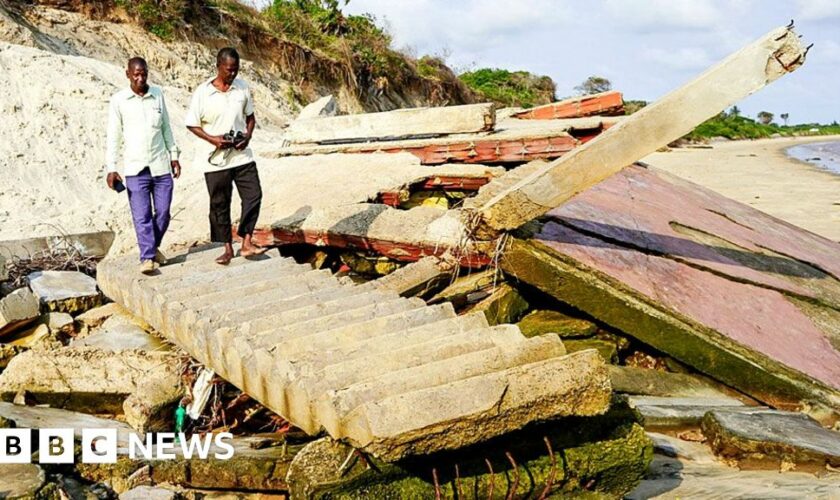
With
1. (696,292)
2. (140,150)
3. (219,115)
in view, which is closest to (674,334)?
(696,292)

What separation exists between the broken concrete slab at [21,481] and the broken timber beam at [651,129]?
273 centimetres

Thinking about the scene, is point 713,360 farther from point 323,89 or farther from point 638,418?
point 323,89

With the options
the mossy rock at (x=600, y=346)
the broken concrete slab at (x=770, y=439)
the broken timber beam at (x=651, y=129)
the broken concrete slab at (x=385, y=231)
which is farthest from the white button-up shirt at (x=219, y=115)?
the broken concrete slab at (x=770, y=439)

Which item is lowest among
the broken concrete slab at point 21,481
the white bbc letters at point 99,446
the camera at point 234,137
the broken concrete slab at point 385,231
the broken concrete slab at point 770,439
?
the broken concrete slab at point 770,439

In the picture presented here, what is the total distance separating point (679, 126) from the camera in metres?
4.55

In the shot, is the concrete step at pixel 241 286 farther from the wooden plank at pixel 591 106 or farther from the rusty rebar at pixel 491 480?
the wooden plank at pixel 591 106

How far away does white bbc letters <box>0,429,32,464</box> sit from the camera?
3.71m

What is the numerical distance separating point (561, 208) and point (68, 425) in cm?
332

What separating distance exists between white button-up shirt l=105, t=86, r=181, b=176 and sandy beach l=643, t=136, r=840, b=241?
966 centimetres

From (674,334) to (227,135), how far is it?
3188mm

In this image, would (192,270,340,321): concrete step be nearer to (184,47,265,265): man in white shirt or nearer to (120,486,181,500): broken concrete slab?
(184,47,265,265): man in white shirt

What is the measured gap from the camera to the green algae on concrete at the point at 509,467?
3.17 meters

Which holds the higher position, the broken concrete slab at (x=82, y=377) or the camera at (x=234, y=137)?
the camera at (x=234, y=137)

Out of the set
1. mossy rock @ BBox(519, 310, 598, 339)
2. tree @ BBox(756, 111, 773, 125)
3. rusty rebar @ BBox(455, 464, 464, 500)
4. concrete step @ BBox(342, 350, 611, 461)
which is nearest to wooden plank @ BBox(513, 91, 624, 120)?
mossy rock @ BBox(519, 310, 598, 339)
